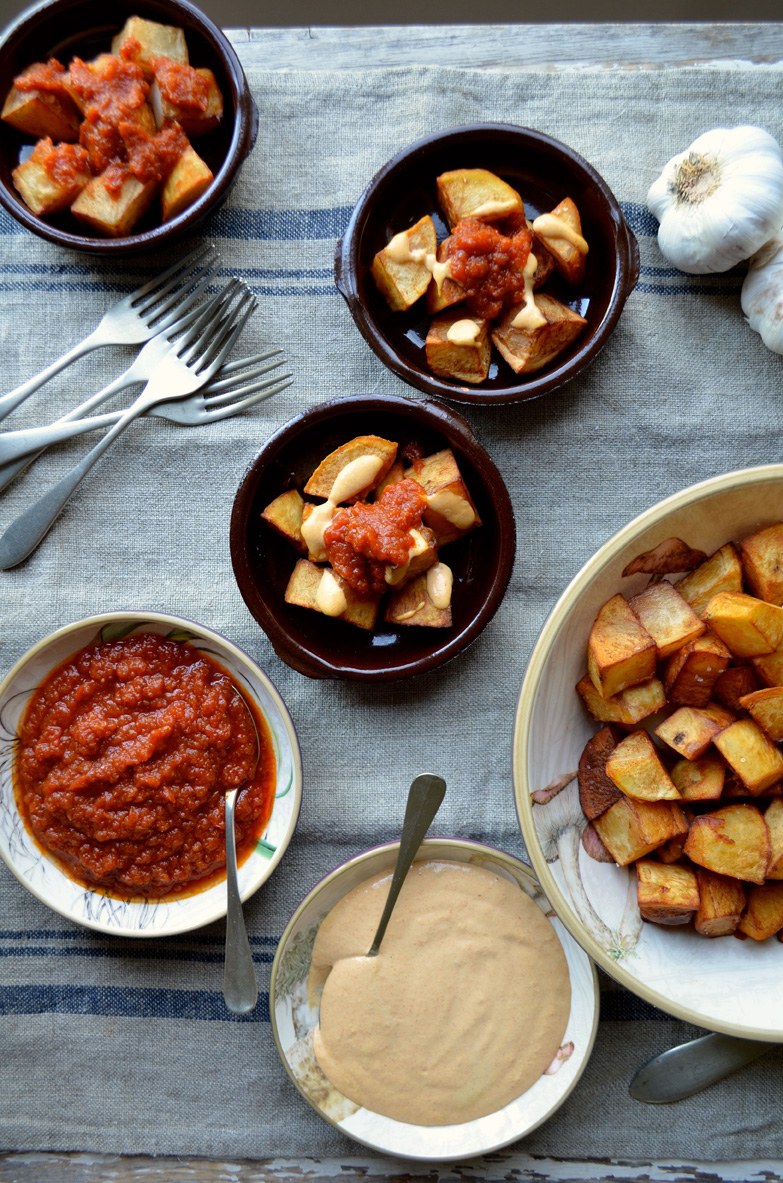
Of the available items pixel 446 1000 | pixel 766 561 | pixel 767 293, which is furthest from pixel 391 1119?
pixel 767 293

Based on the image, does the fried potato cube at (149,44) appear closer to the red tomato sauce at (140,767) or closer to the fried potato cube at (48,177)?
the fried potato cube at (48,177)

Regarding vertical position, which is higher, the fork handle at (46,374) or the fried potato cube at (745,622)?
the fork handle at (46,374)

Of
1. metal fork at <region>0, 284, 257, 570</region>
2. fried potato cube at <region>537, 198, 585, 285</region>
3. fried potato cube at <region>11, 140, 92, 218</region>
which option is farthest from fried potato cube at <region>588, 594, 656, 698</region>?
fried potato cube at <region>11, 140, 92, 218</region>

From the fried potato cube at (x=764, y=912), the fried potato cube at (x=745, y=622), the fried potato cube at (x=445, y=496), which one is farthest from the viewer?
→ the fried potato cube at (x=445, y=496)

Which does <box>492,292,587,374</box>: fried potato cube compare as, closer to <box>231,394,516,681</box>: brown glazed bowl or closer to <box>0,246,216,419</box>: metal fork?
<box>231,394,516,681</box>: brown glazed bowl

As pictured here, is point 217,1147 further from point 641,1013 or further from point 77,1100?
point 641,1013

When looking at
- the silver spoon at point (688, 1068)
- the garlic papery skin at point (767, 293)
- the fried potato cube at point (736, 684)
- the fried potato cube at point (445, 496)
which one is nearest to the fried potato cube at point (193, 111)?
the fried potato cube at point (445, 496)
